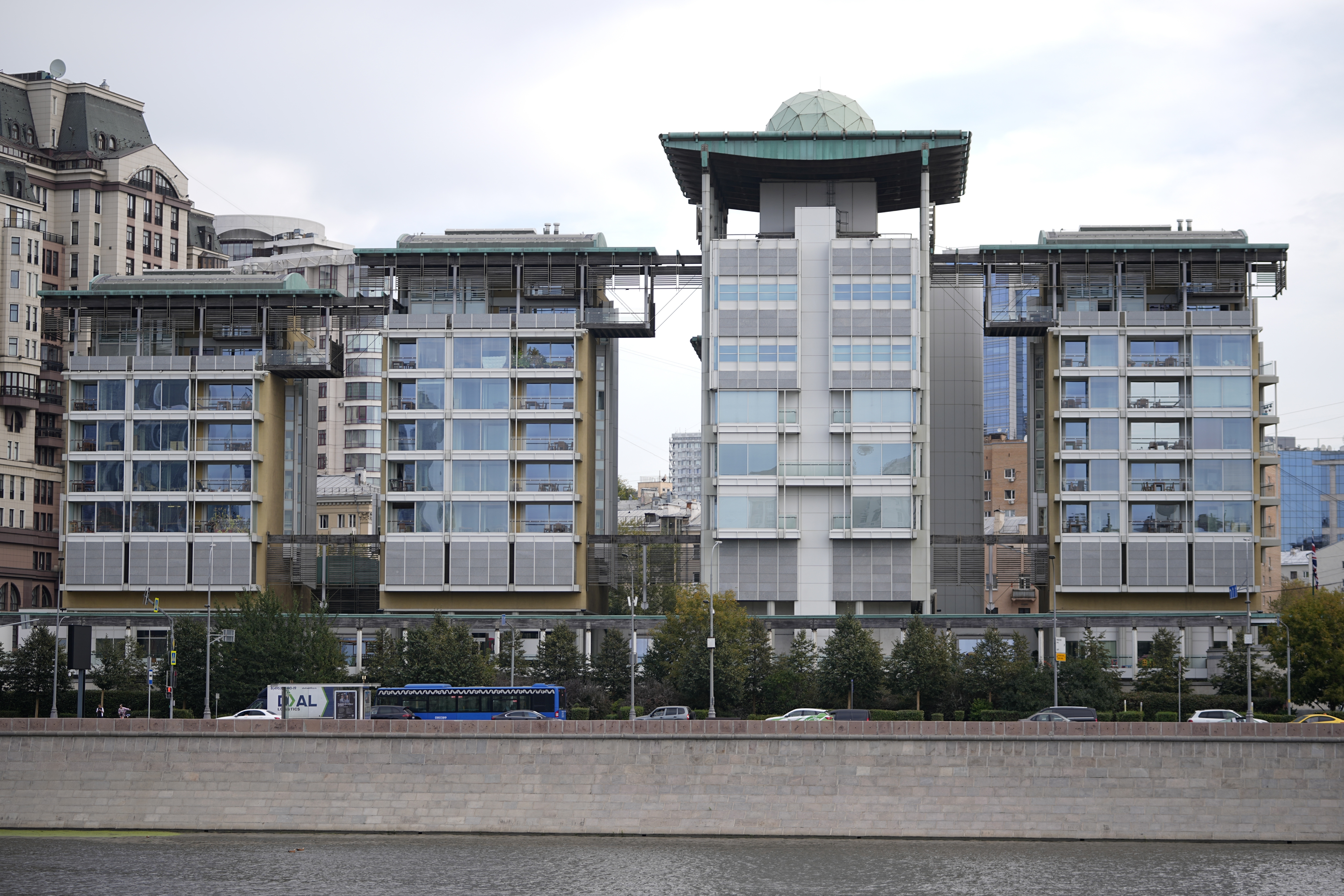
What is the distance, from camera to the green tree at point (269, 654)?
100m

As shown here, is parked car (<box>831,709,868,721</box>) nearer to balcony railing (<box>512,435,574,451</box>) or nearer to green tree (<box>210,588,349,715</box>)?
green tree (<box>210,588,349,715</box>)

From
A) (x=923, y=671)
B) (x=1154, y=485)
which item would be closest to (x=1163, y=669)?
(x=923, y=671)

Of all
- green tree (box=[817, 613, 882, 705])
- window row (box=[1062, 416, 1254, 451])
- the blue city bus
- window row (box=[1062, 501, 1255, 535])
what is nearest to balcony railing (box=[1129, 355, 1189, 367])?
window row (box=[1062, 416, 1254, 451])

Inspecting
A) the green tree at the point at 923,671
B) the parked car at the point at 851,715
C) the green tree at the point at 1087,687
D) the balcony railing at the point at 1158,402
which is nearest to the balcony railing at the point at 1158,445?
the balcony railing at the point at 1158,402

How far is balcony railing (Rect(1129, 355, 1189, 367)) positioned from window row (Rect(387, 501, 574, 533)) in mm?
41605

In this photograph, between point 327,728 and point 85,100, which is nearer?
point 327,728

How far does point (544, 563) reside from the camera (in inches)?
4589

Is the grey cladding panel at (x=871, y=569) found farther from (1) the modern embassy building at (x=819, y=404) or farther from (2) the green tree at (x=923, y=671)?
(2) the green tree at (x=923, y=671)

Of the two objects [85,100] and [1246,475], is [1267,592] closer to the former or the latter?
[1246,475]

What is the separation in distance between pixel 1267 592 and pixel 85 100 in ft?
420

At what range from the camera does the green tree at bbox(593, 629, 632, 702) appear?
104m

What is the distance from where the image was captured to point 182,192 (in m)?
172

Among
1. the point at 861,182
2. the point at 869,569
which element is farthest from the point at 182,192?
the point at 869,569

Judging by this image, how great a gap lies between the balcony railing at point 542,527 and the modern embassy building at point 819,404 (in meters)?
10.0
